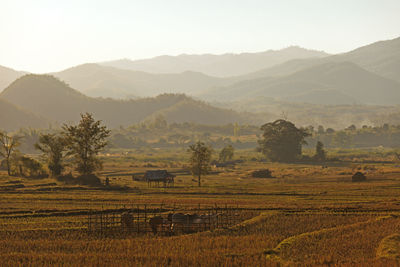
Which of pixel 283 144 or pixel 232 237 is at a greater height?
pixel 283 144

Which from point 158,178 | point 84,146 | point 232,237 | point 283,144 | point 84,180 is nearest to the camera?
point 232,237

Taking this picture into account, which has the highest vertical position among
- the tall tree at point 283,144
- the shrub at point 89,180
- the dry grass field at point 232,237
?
the tall tree at point 283,144

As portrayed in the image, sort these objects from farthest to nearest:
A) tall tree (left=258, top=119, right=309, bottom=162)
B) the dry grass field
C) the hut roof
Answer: tall tree (left=258, top=119, right=309, bottom=162) < the hut roof < the dry grass field

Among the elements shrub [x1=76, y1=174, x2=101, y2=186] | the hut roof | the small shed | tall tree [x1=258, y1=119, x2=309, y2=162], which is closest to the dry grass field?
shrub [x1=76, y1=174, x2=101, y2=186]

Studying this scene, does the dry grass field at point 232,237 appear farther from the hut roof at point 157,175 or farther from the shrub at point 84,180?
the hut roof at point 157,175

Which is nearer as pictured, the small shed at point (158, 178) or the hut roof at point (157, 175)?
the small shed at point (158, 178)

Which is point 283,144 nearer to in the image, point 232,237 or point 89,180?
point 89,180

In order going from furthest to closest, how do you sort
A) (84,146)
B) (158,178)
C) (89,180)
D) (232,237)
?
(84,146)
(158,178)
(89,180)
(232,237)

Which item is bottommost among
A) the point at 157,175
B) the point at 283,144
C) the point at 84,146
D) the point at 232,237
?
the point at 232,237

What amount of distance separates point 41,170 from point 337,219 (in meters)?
85.3

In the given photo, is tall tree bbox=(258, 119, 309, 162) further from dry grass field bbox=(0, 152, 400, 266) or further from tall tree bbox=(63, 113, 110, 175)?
dry grass field bbox=(0, 152, 400, 266)

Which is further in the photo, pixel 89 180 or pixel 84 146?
pixel 84 146

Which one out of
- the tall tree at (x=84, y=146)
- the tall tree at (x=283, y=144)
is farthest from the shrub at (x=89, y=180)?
the tall tree at (x=283, y=144)

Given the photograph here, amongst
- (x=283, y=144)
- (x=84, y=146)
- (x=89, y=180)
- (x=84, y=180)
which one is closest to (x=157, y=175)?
(x=89, y=180)
